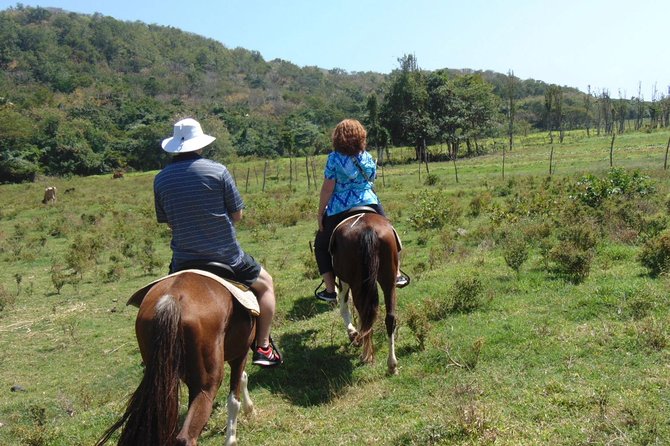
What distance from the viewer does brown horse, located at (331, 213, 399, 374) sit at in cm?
576

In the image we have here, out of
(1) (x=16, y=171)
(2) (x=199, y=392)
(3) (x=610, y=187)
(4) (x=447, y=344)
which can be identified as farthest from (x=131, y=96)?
(2) (x=199, y=392)

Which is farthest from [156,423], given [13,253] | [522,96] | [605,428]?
[522,96]

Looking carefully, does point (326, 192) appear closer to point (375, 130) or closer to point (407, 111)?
point (375, 130)

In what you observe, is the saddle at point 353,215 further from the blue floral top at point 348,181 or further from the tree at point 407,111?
the tree at point 407,111

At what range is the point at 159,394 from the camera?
326 cm

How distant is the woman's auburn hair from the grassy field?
6.97ft

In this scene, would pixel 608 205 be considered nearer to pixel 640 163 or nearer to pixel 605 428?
pixel 605 428

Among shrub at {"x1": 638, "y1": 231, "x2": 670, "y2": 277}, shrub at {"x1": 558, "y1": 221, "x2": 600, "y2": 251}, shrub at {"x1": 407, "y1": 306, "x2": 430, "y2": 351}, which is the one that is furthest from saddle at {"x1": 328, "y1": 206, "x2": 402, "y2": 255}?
shrub at {"x1": 558, "y1": 221, "x2": 600, "y2": 251}

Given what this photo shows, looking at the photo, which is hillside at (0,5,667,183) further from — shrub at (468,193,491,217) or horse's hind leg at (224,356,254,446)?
horse's hind leg at (224,356,254,446)

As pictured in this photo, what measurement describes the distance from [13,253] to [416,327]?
52.4ft

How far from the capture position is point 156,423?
324cm

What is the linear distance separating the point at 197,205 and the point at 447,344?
3.25m

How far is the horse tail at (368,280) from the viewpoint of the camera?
18.9ft

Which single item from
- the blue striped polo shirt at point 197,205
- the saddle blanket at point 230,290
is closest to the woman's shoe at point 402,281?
the saddle blanket at point 230,290
